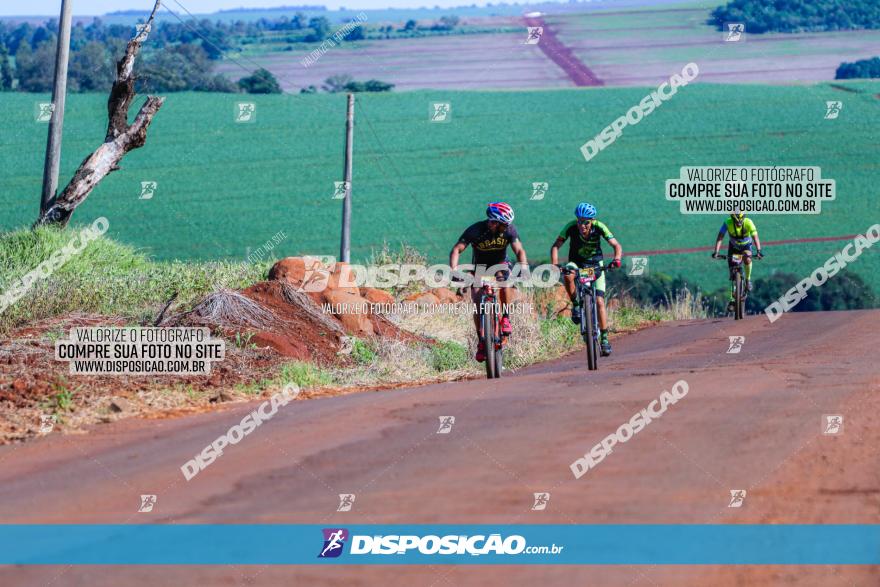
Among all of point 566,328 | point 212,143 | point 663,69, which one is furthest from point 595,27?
point 566,328

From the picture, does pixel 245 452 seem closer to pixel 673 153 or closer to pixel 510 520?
pixel 510 520

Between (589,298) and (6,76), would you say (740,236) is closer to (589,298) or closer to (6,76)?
(589,298)

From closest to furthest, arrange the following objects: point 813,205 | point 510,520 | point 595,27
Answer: point 510,520, point 813,205, point 595,27

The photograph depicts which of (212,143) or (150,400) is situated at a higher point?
(212,143)

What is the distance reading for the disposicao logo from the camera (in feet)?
25.5

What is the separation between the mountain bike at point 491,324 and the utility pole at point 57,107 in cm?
1189

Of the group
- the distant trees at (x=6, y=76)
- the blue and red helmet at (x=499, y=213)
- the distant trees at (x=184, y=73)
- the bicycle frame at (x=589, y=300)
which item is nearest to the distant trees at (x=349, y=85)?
the distant trees at (x=184, y=73)

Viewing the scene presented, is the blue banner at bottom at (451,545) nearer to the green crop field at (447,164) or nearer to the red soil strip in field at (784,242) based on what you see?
the green crop field at (447,164)

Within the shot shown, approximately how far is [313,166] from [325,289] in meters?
36.9

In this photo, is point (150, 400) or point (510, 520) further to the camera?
point (150, 400)

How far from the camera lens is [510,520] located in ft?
26.5

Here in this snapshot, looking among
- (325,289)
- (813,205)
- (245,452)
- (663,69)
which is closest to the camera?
(245,452)

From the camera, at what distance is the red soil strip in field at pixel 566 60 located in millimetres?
69938

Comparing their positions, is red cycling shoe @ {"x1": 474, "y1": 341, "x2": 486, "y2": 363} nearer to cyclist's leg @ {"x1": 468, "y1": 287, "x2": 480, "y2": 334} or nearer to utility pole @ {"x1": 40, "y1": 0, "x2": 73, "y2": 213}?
cyclist's leg @ {"x1": 468, "y1": 287, "x2": 480, "y2": 334}
